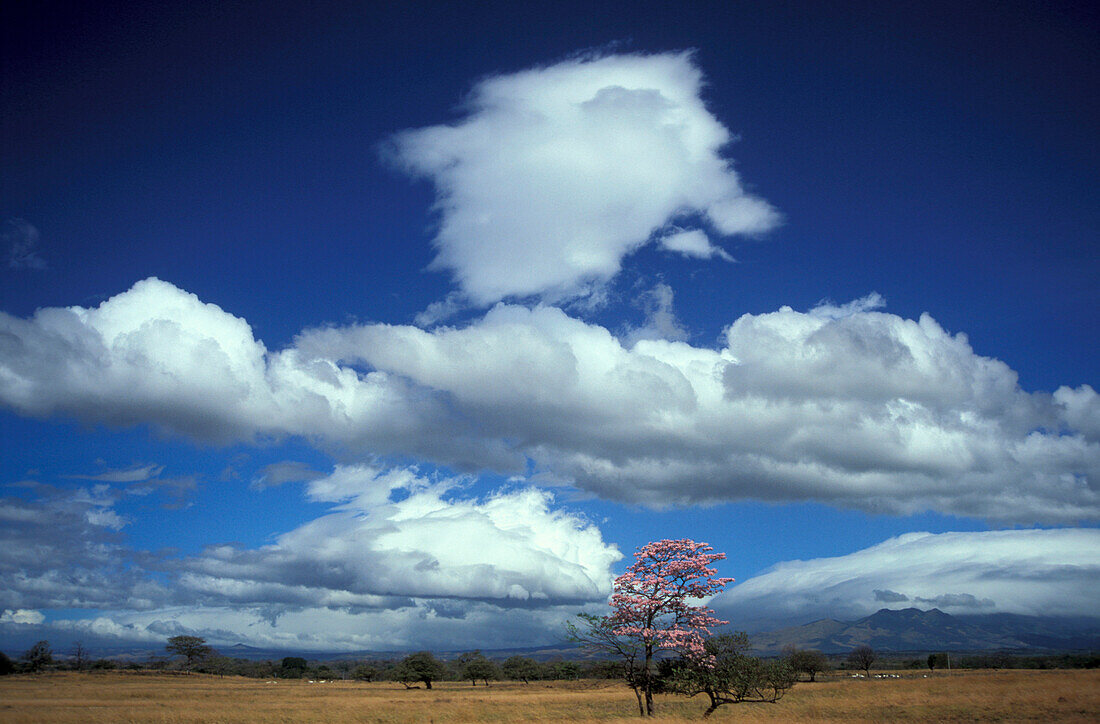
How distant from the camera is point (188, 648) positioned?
525 ft

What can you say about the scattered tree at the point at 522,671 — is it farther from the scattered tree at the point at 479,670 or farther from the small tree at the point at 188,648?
the small tree at the point at 188,648

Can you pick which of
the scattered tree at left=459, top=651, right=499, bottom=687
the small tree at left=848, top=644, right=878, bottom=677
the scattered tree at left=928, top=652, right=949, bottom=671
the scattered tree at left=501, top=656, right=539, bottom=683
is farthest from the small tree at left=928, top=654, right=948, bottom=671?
the scattered tree at left=459, top=651, right=499, bottom=687

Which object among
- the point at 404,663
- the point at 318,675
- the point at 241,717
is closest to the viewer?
the point at 241,717

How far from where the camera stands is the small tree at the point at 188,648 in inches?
6284

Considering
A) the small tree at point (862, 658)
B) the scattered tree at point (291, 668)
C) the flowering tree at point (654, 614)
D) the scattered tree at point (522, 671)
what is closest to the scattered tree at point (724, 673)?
the flowering tree at point (654, 614)

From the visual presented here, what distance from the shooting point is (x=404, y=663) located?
5197 inches

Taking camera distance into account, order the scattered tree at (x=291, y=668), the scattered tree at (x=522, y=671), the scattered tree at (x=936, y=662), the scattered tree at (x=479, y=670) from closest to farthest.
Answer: the scattered tree at (x=479, y=670) < the scattered tree at (x=522, y=671) < the scattered tree at (x=936, y=662) < the scattered tree at (x=291, y=668)

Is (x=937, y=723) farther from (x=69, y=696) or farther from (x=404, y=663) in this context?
(x=404, y=663)

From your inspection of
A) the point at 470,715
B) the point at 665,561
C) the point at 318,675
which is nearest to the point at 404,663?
the point at 318,675

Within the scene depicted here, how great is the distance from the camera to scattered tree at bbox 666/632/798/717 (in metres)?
33.1

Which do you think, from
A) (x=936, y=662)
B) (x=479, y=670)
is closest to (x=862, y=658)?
(x=936, y=662)

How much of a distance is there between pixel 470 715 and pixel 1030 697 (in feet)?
133

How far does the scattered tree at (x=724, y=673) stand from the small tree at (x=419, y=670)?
103249mm

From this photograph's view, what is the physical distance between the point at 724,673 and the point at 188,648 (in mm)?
161983
